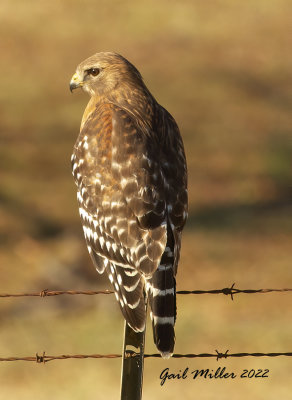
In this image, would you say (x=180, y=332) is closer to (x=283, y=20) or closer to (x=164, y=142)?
(x=164, y=142)

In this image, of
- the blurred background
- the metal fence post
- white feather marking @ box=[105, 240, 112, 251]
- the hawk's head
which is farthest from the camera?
the blurred background

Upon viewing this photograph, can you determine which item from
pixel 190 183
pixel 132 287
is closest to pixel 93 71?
pixel 132 287

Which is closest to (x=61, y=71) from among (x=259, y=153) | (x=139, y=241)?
(x=259, y=153)

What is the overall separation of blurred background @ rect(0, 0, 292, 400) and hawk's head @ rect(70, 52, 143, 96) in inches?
188

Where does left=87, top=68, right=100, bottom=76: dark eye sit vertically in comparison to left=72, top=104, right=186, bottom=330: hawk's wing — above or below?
above

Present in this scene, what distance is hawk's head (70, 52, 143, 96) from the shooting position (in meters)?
7.70

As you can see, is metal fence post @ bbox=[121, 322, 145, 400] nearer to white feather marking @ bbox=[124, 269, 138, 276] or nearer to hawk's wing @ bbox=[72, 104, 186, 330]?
hawk's wing @ bbox=[72, 104, 186, 330]

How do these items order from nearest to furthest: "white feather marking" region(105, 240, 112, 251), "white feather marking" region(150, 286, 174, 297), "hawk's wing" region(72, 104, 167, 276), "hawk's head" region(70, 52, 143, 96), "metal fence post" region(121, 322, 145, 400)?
"metal fence post" region(121, 322, 145, 400), "white feather marking" region(150, 286, 174, 297), "hawk's wing" region(72, 104, 167, 276), "white feather marking" region(105, 240, 112, 251), "hawk's head" region(70, 52, 143, 96)

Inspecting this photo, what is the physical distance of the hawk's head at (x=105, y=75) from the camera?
7695mm

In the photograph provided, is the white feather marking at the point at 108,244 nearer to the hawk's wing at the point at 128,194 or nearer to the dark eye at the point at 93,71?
the hawk's wing at the point at 128,194

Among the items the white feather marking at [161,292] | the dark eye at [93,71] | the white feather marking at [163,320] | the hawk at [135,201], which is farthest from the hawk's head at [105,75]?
the white feather marking at [163,320]

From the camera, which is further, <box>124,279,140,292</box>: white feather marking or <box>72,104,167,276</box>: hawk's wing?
<box>72,104,167,276</box>: hawk's wing

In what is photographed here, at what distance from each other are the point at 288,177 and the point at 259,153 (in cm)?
170

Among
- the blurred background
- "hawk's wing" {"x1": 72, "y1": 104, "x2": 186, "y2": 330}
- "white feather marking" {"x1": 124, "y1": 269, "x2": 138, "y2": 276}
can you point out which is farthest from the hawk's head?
the blurred background
